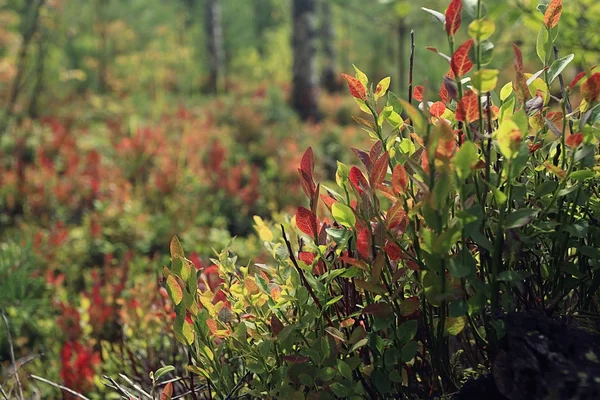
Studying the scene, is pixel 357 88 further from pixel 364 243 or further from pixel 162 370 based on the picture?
pixel 162 370

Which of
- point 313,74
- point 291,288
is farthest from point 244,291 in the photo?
point 313,74

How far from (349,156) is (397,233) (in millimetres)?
5723

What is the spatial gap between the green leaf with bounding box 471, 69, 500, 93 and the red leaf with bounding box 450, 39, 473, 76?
0.31 feet

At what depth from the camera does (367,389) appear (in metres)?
1.11

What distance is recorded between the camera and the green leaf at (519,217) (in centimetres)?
93

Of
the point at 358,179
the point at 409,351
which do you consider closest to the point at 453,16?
the point at 358,179

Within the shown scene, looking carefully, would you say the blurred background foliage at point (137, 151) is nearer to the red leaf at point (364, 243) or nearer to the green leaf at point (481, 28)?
→ the green leaf at point (481, 28)

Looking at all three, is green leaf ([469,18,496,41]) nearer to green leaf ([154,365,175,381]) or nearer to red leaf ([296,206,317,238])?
red leaf ([296,206,317,238])

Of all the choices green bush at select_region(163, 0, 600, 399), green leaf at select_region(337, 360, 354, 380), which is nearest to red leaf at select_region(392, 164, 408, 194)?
green bush at select_region(163, 0, 600, 399)

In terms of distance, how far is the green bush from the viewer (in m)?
0.95

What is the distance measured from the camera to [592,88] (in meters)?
1.02

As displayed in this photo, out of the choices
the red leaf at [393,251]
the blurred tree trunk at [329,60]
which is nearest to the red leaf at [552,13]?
the red leaf at [393,251]

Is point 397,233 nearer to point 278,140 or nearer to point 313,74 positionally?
point 278,140

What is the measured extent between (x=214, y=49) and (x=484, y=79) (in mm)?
11186
